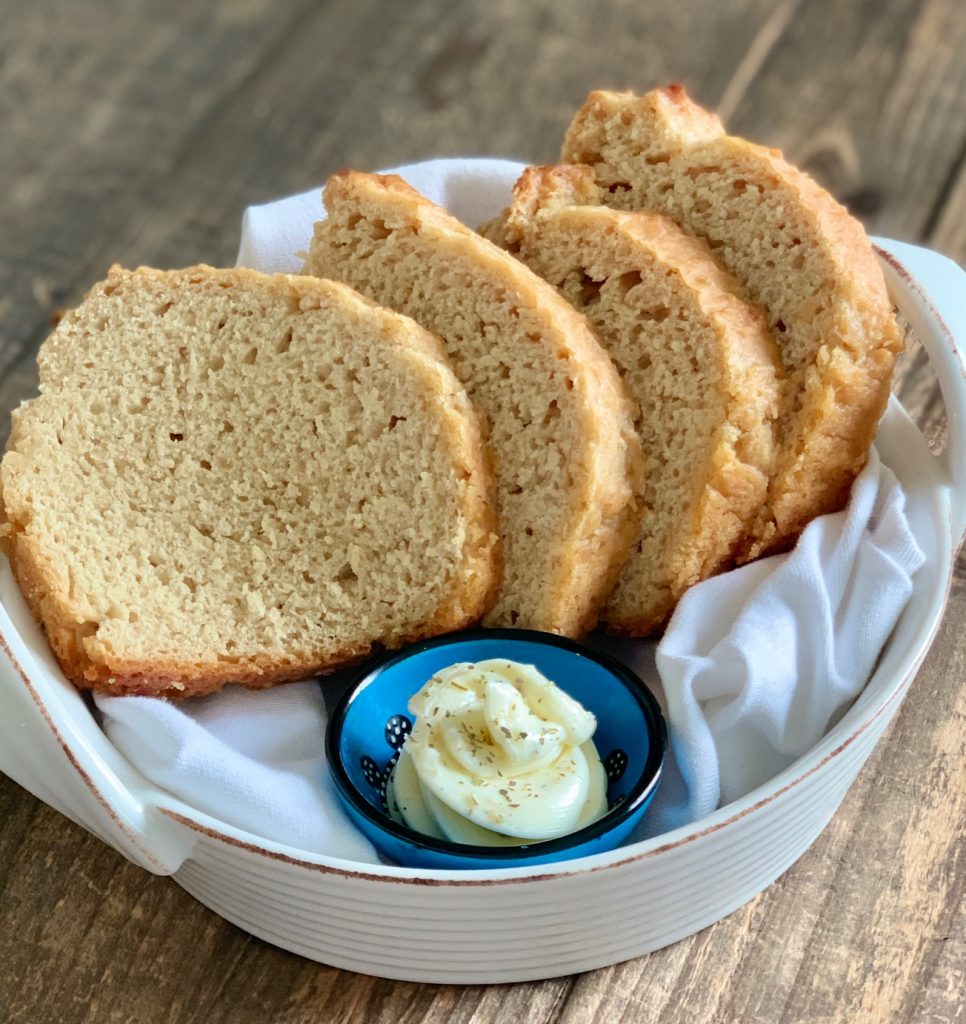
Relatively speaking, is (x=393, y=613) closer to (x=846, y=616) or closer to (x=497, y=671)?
(x=497, y=671)

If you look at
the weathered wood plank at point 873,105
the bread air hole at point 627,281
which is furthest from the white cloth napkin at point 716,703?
the weathered wood plank at point 873,105

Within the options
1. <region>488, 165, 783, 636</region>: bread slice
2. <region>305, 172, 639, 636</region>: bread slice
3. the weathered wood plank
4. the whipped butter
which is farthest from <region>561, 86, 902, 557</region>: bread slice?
the weathered wood plank

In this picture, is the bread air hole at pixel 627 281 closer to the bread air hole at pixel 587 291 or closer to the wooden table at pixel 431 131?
the bread air hole at pixel 587 291

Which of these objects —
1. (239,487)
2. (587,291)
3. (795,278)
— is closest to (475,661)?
(239,487)

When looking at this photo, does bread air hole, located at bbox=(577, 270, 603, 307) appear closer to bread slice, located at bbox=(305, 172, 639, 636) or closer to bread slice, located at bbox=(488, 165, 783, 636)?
bread slice, located at bbox=(488, 165, 783, 636)

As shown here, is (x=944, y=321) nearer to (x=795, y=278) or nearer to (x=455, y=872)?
(x=795, y=278)
